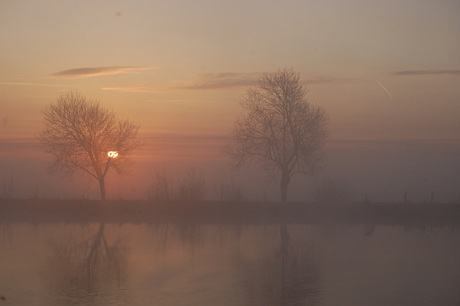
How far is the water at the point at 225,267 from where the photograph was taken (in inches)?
401

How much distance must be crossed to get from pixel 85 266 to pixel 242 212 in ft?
54.5

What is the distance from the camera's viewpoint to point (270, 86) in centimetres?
3162

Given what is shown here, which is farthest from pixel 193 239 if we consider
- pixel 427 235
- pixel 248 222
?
pixel 427 235

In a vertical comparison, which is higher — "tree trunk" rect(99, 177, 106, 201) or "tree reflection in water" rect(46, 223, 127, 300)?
"tree trunk" rect(99, 177, 106, 201)

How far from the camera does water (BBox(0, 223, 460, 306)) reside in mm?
10195

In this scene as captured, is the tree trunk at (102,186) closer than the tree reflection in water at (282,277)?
No

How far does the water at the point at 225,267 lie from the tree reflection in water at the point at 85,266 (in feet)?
0.08

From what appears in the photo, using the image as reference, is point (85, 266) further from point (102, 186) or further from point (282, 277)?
point (102, 186)

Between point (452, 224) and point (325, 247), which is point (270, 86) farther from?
point (325, 247)

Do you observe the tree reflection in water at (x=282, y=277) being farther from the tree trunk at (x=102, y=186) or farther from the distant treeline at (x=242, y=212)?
the tree trunk at (x=102, y=186)

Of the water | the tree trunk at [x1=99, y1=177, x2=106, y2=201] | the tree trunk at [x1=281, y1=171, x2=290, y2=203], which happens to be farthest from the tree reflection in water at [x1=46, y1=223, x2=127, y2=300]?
the tree trunk at [x1=281, y1=171, x2=290, y2=203]

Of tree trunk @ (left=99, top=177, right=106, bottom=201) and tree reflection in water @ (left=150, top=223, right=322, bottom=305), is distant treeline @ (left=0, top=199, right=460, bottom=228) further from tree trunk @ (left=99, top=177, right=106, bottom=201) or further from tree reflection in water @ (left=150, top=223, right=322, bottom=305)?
tree reflection in water @ (left=150, top=223, right=322, bottom=305)

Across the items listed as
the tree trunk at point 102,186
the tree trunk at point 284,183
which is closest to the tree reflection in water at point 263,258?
the tree trunk at point 284,183

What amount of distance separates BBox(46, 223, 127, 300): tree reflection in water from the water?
0.08 ft
